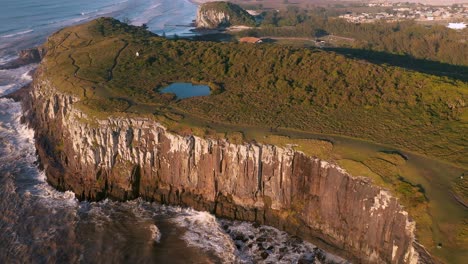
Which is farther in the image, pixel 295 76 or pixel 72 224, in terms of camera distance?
pixel 295 76

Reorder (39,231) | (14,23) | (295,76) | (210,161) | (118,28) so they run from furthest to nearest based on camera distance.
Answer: (14,23), (118,28), (295,76), (210,161), (39,231)

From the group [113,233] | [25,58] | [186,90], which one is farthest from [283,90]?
[25,58]

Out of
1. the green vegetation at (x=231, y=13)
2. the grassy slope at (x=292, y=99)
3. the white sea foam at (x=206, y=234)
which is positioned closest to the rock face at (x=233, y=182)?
the white sea foam at (x=206, y=234)

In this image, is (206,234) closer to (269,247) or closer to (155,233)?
(155,233)

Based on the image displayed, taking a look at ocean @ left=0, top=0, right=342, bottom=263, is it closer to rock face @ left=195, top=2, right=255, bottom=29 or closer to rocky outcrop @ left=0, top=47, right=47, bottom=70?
rocky outcrop @ left=0, top=47, right=47, bottom=70

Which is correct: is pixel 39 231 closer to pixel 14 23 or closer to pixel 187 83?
pixel 187 83

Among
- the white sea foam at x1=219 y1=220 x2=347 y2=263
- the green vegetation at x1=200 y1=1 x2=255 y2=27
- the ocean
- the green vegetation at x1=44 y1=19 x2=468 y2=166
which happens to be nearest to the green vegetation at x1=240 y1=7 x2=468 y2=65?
the green vegetation at x1=200 y1=1 x2=255 y2=27

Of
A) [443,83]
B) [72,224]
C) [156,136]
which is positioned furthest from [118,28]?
[443,83]
